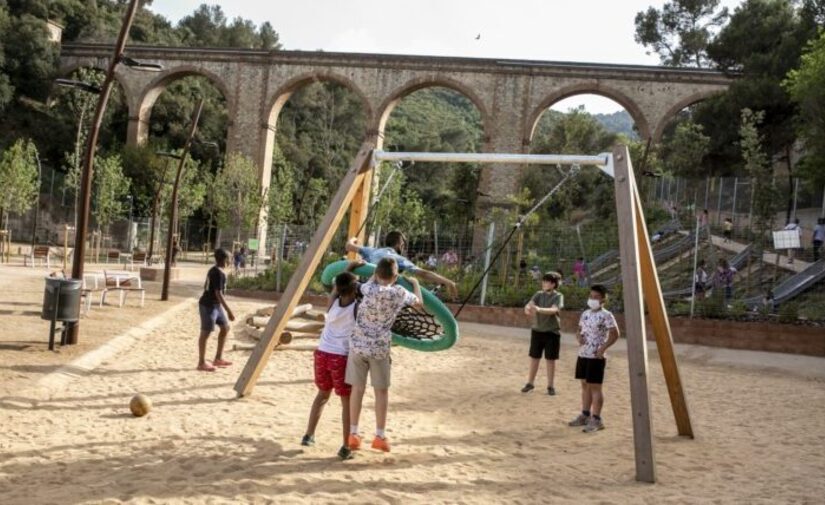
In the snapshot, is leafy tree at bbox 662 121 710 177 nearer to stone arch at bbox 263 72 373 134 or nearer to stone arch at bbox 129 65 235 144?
stone arch at bbox 263 72 373 134

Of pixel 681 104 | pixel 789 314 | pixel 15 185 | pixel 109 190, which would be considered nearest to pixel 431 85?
pixel 681 104

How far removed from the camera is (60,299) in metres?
8.67

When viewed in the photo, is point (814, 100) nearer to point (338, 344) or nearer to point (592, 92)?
point (592, 92)

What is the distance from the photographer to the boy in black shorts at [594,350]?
23.0 ft

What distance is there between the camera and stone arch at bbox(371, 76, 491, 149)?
112 feet

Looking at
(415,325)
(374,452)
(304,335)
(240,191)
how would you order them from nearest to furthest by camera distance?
(374,452) → (415,325) → (304,335) → (240,191)

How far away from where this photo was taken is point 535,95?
110ft

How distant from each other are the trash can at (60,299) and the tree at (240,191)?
27.0 metres

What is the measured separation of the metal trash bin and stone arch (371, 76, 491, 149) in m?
26.9

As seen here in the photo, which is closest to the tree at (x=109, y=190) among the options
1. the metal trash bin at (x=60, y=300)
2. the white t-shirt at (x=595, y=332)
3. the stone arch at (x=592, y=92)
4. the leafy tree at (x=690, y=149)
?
the stone arch at (x=592, y=92)

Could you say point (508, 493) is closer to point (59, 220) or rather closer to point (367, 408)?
point (367, 408)

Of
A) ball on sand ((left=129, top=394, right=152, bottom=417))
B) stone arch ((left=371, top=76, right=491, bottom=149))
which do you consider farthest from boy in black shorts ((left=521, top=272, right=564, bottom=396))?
stone arch ((left=371, top=76, right=491, bottom=149))

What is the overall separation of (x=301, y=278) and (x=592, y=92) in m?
28.8

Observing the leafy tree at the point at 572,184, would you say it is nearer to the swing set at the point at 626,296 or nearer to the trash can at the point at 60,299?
the swing set at the point at 626,296
